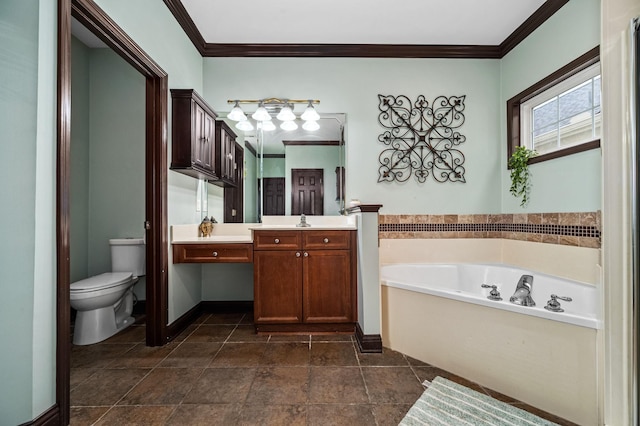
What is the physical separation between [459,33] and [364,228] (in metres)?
2.08

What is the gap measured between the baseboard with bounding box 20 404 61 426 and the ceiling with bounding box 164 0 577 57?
2582mm

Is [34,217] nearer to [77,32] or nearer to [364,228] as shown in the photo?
[364,228]

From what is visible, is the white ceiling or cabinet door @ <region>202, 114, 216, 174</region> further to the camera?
cabinet door @ <region>202, 114, 216, 174</region>

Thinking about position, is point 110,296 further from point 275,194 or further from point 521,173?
point 521,173

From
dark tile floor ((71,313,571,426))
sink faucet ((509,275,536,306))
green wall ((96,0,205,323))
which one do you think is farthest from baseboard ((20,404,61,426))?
sink faucet ((509,275,536,306))

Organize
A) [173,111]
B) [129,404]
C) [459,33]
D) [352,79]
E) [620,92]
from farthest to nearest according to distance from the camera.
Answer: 1. [352,79]
2. [459,33]
3. [173,111]
4. [129,404]
5. [620,92]

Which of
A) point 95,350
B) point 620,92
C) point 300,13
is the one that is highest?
point 300,13

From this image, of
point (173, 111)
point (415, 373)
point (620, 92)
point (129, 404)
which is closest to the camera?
point (620, 92)

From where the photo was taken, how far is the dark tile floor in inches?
52.6

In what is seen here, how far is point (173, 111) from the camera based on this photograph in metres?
2.20

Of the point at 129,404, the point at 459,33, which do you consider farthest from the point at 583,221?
the point at 129,404

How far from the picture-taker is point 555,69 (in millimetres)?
2162

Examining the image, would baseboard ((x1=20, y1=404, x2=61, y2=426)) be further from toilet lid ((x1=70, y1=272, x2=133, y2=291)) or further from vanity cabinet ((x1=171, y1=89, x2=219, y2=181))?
vanity cabinet ((x1=171, y1=89, x2=219, y2=181))

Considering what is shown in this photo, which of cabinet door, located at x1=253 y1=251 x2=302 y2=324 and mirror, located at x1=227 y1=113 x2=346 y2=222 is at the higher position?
mirror, located at x1=227 y1=113 x2=346 y2=222
